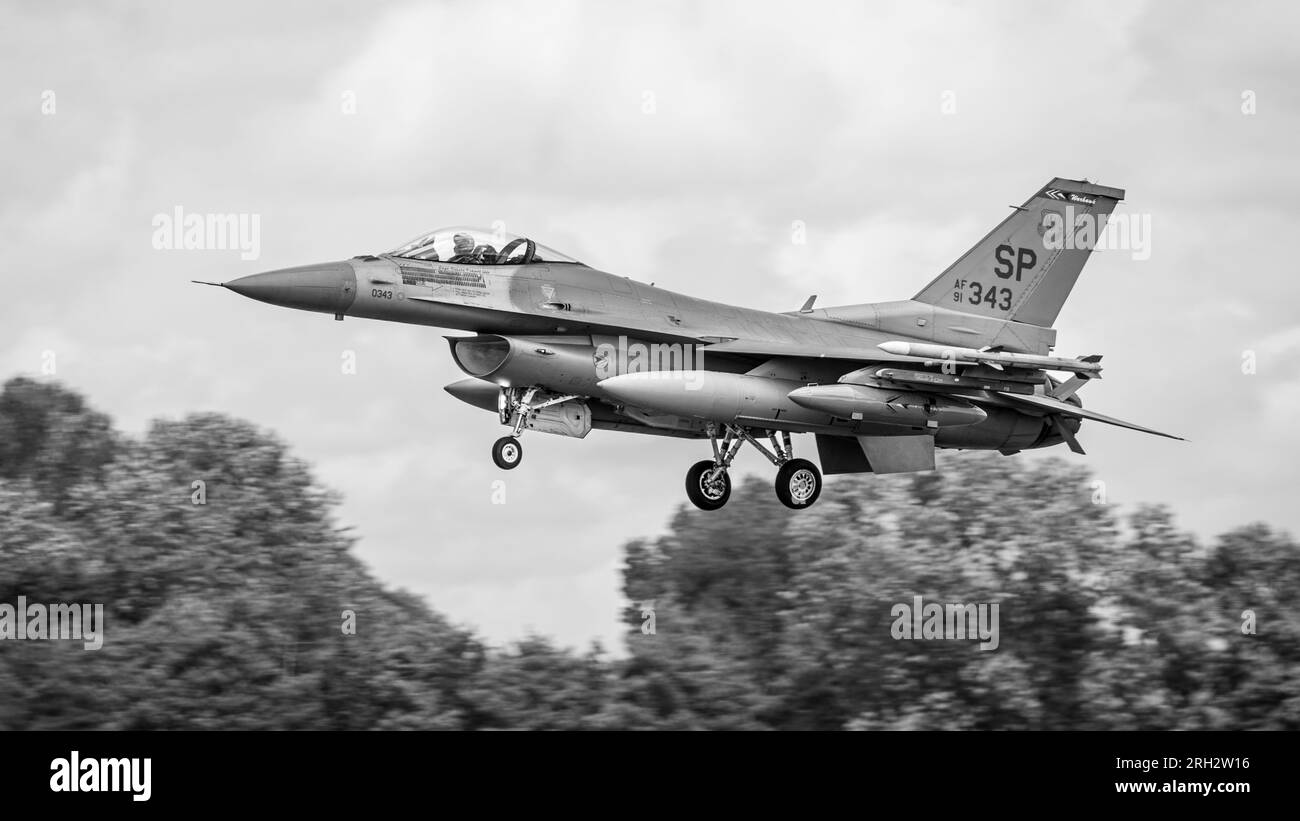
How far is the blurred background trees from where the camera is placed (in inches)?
1275

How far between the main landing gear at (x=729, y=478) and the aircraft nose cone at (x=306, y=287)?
533 centimetres

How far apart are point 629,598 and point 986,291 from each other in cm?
2680

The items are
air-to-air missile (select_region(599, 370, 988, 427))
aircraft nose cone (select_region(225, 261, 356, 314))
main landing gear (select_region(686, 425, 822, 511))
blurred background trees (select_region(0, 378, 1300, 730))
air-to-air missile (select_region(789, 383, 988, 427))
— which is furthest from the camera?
blurred background trees (select_region(0, 378, 1300, 730))

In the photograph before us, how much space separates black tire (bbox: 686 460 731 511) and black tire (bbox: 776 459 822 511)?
2.38 ft

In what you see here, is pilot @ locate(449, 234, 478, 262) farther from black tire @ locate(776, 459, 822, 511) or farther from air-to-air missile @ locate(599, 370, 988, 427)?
black tire @ locate(776, 459, 822, 511)

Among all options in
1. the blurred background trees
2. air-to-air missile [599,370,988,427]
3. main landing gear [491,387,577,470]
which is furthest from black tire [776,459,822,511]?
the blurred background trees

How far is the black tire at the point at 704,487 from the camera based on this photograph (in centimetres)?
2428

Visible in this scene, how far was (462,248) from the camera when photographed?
73.7 ft

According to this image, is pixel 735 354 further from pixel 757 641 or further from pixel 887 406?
pixel 757 641

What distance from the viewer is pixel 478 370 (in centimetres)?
Result: 2261

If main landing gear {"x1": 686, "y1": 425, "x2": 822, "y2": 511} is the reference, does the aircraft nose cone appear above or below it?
above

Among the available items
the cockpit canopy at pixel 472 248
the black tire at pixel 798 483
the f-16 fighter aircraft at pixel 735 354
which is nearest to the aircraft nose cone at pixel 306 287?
the f-16 fighter aircraft at pixel 735 354

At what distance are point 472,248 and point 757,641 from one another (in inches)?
894
